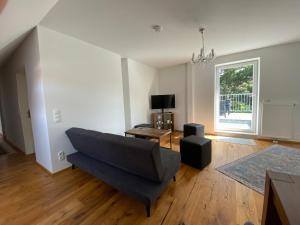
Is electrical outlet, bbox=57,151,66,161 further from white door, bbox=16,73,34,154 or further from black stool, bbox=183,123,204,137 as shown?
black stool, bbox=183,123,204,137

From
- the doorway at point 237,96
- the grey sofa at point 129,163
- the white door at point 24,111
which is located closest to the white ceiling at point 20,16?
the white door at point 24,111

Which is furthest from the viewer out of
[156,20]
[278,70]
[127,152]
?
[278,70]

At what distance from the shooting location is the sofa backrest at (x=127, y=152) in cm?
146

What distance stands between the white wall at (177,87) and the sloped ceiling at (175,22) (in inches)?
69.1

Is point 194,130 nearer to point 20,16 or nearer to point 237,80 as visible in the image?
point 237,80

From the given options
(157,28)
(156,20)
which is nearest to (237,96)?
(157,28)

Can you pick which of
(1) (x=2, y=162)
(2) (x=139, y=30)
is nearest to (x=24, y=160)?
(1) (x=2, y=162)

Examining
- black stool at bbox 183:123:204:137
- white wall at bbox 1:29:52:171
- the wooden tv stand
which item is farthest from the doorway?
white wall at bbox 1:29:52:171

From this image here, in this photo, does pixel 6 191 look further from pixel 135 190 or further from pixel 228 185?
pixel 228 185

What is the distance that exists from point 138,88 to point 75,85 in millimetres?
2185

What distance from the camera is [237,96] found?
4191 mm

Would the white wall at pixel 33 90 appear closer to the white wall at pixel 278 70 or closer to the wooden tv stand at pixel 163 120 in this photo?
the wooden tv stand at pixel 163 120

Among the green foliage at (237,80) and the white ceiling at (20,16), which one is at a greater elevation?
the white ceiling at (20,16)

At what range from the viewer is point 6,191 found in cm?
202
